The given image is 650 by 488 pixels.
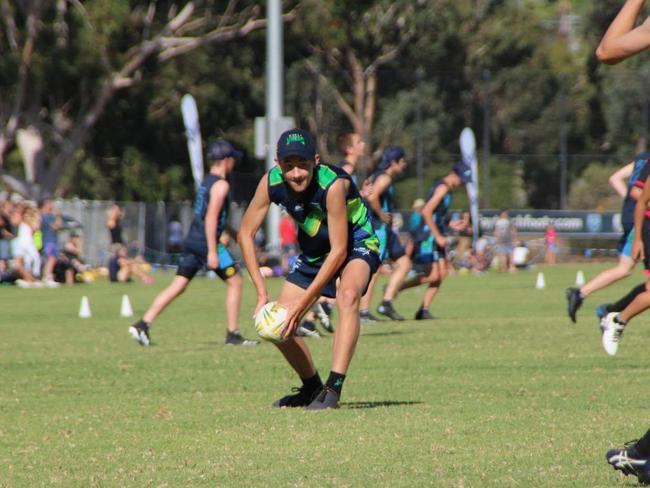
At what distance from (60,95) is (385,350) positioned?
111 feet

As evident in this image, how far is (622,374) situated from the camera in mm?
11070

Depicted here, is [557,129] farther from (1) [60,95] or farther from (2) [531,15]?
(1) [60,95]

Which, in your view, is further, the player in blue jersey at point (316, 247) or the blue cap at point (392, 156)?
the blue cap at point (392, 156)

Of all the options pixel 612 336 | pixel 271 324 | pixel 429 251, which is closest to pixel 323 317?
pixel 429 251

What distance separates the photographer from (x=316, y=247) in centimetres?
905

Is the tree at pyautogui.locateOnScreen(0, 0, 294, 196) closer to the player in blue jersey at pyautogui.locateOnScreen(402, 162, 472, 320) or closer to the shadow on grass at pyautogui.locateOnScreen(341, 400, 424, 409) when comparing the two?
the player in blue jersey at pyautogui.locateOnScreen(402, 162, 472, 320)

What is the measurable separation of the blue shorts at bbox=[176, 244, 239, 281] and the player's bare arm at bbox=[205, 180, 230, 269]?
23 cm

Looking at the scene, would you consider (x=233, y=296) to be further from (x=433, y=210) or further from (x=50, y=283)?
(x=50, y=283)

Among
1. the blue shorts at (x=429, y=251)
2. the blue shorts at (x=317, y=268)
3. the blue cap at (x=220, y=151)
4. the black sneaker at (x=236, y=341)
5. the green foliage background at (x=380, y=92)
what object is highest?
the green foliage background at (x=380, y=92)

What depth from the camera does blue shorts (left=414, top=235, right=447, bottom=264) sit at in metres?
18.0

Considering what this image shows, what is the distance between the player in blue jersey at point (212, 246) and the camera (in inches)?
556

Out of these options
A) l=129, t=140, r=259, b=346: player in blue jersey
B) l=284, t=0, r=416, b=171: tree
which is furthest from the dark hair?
l=284, t=0, r=416, b=171: tree

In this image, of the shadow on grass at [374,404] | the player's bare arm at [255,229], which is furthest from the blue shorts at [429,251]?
the player's bare arm at [255,229]

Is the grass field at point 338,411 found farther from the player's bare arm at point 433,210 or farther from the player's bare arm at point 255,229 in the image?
the player's bare arm at point 433,210
